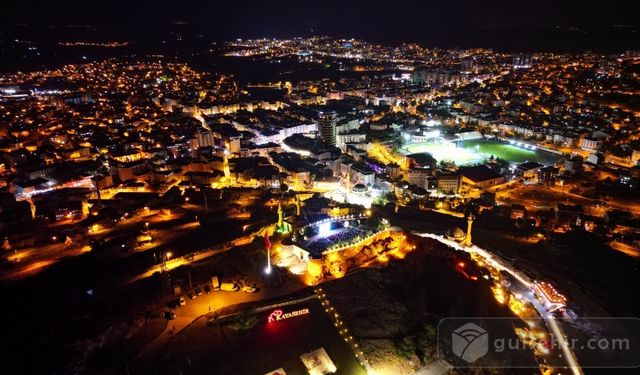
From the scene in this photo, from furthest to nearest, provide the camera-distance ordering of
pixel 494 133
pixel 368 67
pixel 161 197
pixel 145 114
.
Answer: pixel 368 67 < pixel 145 114 < pixel 494 133 < pixel 161 197

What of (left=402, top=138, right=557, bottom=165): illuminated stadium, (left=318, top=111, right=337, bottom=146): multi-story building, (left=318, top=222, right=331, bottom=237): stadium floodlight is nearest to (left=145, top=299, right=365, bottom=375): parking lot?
(left=318, top=222, right=331, bottom=237): stadium floodlight

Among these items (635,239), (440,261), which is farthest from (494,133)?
(440,261)

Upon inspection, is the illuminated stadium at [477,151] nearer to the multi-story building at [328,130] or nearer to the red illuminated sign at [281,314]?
the multi-story building at [328,130]

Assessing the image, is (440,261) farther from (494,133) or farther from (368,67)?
(368,67)

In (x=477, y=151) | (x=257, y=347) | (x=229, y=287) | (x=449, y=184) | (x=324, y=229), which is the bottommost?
(x=477, y=151)

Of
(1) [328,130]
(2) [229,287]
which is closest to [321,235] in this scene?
(2) [229,287]

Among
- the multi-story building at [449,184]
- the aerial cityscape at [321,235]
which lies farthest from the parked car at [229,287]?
the multi-story building at [449,184]

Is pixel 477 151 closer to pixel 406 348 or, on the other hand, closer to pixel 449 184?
pixel 449 184
